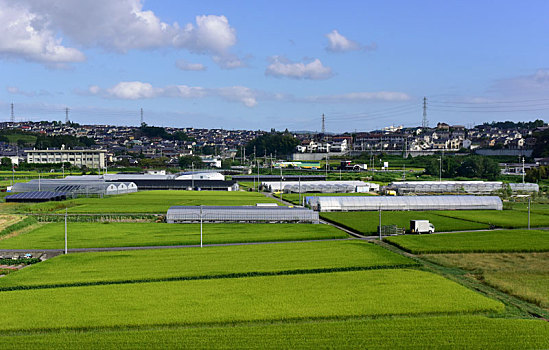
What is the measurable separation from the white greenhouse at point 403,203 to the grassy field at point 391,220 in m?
1.86

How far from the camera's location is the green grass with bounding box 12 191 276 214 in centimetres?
5206

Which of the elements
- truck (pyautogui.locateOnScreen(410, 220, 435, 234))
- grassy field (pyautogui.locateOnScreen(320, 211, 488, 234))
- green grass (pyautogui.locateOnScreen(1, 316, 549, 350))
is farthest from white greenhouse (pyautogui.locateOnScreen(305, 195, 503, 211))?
green grass (pyautogui.locateOnScreen(1, 316, 549, 350))

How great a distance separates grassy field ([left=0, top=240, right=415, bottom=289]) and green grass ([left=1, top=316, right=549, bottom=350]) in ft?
24.1

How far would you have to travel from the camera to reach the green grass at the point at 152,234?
33.9m

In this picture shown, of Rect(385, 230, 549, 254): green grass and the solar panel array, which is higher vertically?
the solar panel array

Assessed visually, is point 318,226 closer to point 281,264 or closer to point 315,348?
point 281,264

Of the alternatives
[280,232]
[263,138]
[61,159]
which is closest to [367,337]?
[280,232]

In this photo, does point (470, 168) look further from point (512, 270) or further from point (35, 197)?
point (512, 270)

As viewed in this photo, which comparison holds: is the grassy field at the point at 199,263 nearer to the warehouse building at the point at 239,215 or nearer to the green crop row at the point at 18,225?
the green crop row at the point at 18,225

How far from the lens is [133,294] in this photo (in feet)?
69.4

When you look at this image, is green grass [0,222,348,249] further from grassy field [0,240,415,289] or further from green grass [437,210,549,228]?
green grass [437,210,549,228]

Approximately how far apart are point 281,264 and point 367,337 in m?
11.2

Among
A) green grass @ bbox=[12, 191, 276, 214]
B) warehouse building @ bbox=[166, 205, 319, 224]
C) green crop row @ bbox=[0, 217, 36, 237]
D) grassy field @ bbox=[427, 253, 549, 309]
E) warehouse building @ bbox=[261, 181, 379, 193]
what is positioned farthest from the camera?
warehouse building @ bbox=[261, 181, 379, 193]

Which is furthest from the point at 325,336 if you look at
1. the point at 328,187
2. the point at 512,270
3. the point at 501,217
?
the point at 328,187
